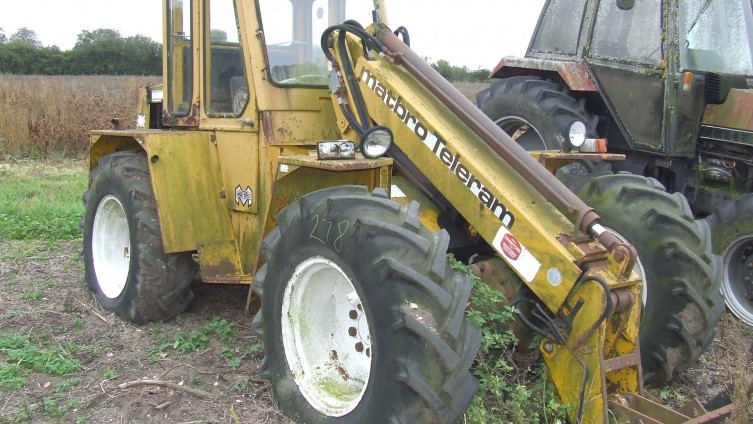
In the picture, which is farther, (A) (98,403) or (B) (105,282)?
(B) (105,282)

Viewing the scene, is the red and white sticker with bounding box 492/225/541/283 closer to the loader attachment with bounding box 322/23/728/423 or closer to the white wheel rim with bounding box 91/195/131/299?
the loader attachment with bounding box 322/23/728/423

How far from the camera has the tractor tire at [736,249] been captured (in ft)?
18.2

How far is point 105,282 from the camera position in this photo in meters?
5.32

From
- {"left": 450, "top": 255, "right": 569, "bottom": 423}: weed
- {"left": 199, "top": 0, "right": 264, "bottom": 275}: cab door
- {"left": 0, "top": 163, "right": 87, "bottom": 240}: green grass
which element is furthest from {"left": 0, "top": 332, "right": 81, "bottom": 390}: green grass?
{"left": 0, "top": 163, "right": 87, "bottom": 240}: green grass

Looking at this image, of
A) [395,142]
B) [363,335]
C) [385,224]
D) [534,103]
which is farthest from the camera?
[534,103]

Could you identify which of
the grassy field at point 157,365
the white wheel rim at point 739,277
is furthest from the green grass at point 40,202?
the white wheel rim at point 739,277

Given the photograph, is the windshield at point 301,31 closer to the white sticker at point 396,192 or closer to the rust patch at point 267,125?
the rust patch at point 267,125

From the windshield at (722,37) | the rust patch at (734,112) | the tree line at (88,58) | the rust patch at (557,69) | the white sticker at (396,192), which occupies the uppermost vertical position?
the tree line at (88,58)

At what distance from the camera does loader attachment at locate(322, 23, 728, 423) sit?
306cm

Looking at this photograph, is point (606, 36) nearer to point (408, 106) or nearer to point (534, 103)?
point (534, 103)

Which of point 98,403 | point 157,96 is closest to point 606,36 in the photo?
point 157,96

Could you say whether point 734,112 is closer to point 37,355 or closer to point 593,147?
point 593,147

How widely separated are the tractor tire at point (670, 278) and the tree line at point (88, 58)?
3936 centimetres

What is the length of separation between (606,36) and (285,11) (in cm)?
384
